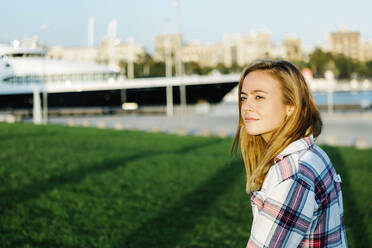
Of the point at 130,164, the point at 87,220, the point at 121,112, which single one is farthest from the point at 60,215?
the point at 121,112

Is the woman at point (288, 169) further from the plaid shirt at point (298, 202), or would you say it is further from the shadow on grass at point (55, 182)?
the shadow on grass at point (55, 182)

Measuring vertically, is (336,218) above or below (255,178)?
below

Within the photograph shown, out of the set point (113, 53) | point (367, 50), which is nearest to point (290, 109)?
point (113, 53)

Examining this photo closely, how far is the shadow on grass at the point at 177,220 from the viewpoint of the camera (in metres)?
4.56

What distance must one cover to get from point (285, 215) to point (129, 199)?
500cm

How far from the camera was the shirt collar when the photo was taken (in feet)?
4.80

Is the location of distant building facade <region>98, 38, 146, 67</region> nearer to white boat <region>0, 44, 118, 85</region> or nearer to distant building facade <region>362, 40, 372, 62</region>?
white boat <region>0, 44, 118, 85</region>

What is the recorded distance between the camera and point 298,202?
53.1 inches

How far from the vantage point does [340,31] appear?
199 m

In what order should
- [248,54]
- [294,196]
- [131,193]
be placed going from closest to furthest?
[294,196] → [131,193] → [248,54]

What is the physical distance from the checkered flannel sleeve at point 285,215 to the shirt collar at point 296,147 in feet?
0.39

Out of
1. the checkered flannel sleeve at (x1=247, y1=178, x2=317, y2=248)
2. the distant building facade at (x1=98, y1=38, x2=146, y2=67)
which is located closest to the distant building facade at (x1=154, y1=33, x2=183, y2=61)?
the distant building facade at (x1=98, y1=38, x2=146, y2=67)

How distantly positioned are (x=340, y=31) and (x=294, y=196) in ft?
698

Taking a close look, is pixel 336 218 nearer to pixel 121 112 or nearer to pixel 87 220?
pixel 87 220
